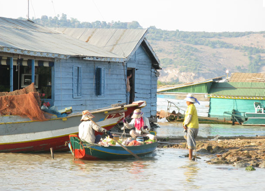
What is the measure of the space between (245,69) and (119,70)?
455 feet

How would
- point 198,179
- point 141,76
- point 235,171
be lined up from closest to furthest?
point 198,179 → point 235,171 → point 141,76

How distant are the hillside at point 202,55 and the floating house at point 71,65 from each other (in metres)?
119

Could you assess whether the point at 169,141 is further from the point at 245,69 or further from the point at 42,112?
the point at 245,69

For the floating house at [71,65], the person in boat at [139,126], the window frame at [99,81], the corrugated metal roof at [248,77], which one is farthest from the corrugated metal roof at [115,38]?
the corrugated metal roof at [248,77]

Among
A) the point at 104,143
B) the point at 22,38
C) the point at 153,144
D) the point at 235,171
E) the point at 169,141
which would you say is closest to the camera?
the point at 235,171

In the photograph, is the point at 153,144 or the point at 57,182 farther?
the point at 153,144

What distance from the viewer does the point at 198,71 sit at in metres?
146

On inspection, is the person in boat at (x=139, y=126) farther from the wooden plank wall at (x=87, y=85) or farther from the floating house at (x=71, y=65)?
the wooden plank wall at (x=87, y=85)

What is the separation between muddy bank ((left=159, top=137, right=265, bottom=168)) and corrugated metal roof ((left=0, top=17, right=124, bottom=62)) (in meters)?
5.17

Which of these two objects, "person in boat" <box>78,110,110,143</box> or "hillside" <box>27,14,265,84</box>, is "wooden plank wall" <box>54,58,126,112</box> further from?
"hillside" <box>27,14,265,84</box>

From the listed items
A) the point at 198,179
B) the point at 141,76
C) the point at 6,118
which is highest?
the point at 141,76

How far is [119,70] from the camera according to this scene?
2128cm

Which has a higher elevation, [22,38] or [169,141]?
[22,38]

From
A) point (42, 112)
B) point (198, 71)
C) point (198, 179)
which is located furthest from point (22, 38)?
point (198, 71)
